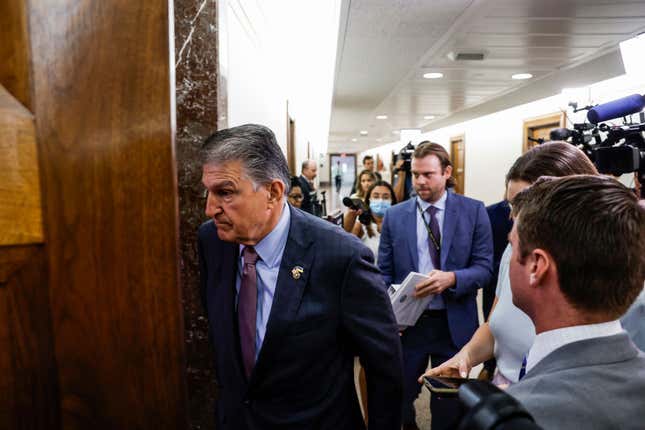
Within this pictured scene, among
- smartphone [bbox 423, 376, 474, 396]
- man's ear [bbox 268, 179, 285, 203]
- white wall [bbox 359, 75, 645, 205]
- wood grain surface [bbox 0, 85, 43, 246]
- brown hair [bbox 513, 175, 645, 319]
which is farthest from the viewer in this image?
white wall [bbox 359, 75, 645, 205]

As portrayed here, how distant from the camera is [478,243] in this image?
2.41 metres

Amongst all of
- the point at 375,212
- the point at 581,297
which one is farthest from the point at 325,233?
the point at 375,212

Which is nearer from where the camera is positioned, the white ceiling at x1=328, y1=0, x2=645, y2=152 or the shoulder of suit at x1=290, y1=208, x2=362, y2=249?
the shoulder of suit at x1=290, y1=208, x2=362, y2=249

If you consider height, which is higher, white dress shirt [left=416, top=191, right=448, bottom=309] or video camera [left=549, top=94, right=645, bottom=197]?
Result: video camera [left=549, top=94, right=645, bottom=197]

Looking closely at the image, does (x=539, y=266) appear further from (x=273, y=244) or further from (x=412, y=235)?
(x=412, y=235)

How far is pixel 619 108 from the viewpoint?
113 inches

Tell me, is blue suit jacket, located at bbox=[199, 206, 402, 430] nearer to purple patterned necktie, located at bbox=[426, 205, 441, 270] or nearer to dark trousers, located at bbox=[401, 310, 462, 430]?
dark trousers, located at bbox=[401, 310, 462, 430]

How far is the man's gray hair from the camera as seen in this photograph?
1.23 m

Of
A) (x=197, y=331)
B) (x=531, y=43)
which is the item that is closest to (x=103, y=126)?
(x=197, y=331)

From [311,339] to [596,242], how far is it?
741 millimetres

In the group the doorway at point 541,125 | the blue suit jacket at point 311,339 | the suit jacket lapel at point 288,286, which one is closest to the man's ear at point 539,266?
the blue suit jacket at point 311,339

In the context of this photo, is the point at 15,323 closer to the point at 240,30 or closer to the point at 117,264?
the point at 117,264

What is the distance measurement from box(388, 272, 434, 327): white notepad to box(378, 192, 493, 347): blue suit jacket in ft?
0.50

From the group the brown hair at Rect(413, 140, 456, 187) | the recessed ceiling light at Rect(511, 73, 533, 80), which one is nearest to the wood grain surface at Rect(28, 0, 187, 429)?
the brown hair at Rect(413, 140, 456, 187)
